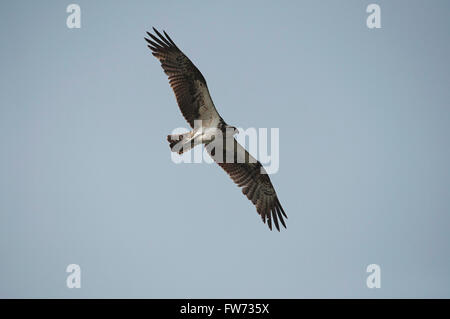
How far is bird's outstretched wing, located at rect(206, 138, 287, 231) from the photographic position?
10.9 metres

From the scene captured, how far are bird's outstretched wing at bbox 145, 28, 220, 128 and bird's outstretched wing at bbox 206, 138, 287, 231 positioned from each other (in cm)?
140

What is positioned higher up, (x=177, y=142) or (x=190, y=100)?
(x=190, y=100)

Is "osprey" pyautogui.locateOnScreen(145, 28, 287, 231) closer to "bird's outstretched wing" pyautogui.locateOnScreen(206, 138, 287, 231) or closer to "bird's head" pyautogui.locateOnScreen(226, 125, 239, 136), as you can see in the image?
"bird's head" pyautogui.locateOnScreen(226, 125, 239, 136)

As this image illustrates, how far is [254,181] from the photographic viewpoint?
440 inches

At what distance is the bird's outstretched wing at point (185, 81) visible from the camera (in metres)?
9.58

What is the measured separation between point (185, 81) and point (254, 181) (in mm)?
3212

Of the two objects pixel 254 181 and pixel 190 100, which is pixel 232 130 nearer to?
pixel 190 100

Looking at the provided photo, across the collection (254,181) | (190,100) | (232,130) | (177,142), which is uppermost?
(190,100)

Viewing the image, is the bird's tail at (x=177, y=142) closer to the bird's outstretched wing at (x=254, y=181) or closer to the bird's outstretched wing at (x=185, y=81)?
the bird's outstretched wing at (x=185, y=81)

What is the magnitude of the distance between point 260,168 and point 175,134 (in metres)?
2.54

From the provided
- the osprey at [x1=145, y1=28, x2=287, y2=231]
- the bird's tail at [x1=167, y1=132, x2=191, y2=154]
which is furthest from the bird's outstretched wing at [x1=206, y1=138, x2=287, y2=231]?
the bird's tail at [x1=167, y1=132, x2=191, y2=154]

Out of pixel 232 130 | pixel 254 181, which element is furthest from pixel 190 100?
pixel 254 181
